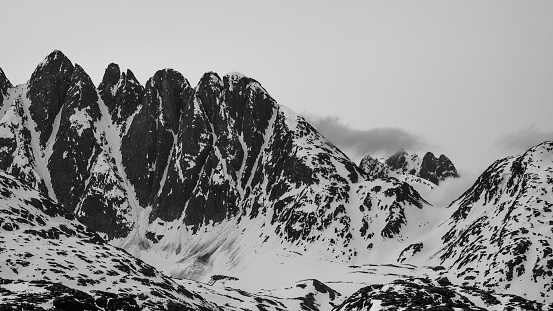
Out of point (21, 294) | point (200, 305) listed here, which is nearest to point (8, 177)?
point (200, 305)

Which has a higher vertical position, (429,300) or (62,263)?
(429,300)

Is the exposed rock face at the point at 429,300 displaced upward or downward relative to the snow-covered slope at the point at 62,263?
upward

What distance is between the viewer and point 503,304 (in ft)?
233

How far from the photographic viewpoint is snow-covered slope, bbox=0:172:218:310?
114475 millimetres

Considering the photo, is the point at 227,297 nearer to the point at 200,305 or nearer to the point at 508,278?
the point at 200,305

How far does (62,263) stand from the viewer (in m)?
140

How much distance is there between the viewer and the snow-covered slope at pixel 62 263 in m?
114

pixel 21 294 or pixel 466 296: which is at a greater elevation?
pixel 466 296

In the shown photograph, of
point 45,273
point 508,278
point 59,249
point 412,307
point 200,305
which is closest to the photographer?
point 412,307

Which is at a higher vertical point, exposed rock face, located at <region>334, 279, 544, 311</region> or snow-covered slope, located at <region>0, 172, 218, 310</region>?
exposed rock face, located at <region>334, 279, 544, 311</region>

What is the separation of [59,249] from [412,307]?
10997 cm

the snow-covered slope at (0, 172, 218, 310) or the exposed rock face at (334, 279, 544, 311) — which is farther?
the snow-covered slope at (0, 172, 218, 310)

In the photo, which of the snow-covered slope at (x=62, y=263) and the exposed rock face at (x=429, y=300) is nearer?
the exposed rock face at (x=429, y=300)

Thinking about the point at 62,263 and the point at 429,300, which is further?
the point at 62,263
